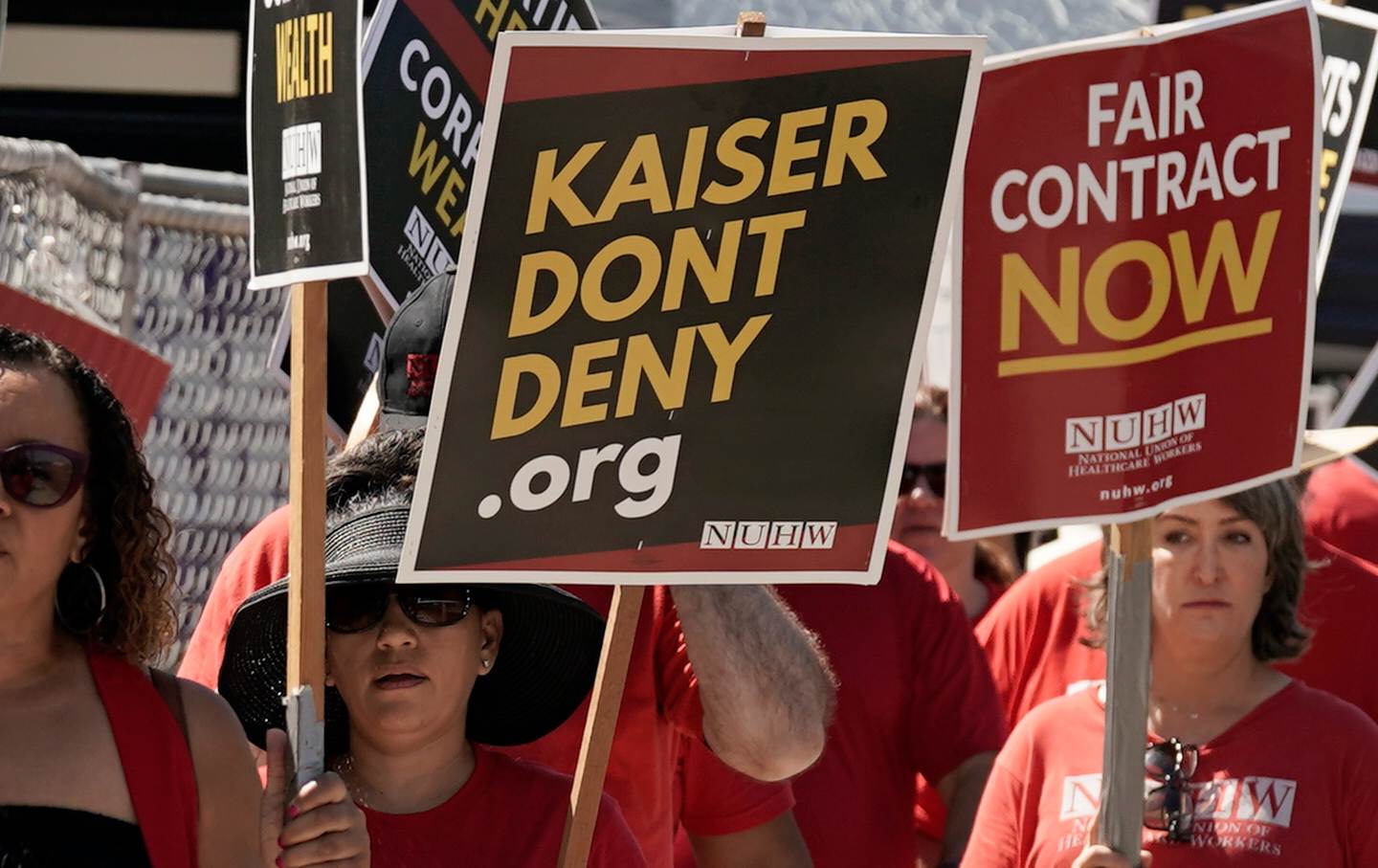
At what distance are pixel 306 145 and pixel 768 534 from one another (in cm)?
70

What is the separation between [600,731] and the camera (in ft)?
9.28

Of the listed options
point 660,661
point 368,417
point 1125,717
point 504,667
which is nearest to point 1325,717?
point 1125,717

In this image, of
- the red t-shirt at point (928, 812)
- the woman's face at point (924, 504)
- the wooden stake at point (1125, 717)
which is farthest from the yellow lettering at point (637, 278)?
the woman's face at point (924, 504)

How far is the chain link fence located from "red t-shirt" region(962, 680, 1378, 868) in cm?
157

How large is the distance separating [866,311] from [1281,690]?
1.51 metres

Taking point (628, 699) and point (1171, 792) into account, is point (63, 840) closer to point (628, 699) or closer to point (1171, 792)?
point (628, 699)

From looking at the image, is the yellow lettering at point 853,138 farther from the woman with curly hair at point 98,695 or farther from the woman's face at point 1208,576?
the woman's face at point 1208,576

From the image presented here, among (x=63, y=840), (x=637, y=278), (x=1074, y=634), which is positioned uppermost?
(x=637, y=278)

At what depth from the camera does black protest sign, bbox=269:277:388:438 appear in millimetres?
3959

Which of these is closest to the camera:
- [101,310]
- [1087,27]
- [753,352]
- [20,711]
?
[20,711]

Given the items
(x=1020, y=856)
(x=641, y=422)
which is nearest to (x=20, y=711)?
(x=641, y=422)

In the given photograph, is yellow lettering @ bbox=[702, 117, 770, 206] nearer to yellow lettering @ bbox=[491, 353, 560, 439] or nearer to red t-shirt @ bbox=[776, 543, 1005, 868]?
yellow lettering @ bbox=[491, 353, 560, 439]

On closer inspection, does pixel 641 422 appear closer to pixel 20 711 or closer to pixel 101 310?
pixel 20 711

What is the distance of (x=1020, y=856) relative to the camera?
395 cm
